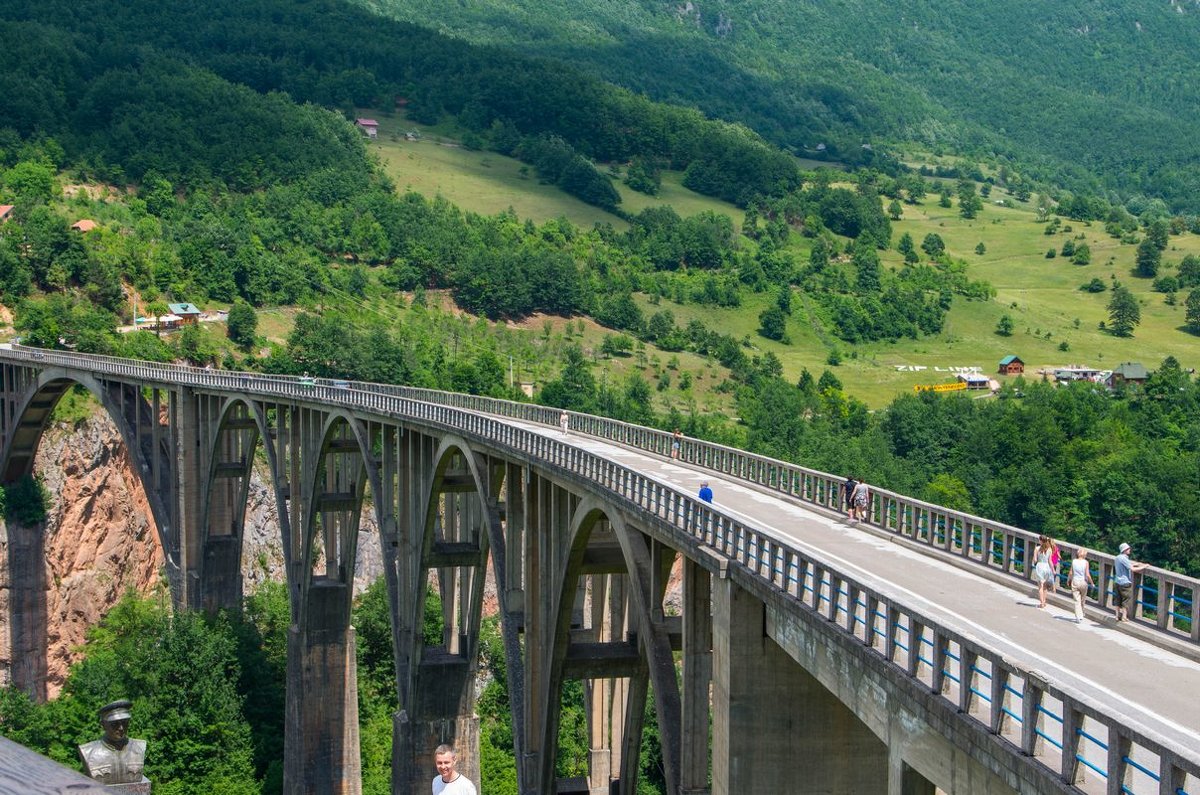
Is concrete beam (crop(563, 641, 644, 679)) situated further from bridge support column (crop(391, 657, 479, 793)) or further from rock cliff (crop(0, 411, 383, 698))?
rock cliff (crop(0, 411, 383, 698))

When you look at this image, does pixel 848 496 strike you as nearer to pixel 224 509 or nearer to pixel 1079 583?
pixel 1079 583

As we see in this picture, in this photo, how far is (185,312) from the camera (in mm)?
130125

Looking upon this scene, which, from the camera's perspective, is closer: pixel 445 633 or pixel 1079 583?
pixel 1079 583

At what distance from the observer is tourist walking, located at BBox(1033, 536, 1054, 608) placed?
2558 centimetres

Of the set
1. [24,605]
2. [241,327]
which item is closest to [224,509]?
[24,605]

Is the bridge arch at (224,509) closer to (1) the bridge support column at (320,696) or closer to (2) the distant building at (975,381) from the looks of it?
(1) the bridge support column at (320,696)

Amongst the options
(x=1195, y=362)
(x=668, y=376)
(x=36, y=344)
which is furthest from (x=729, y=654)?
(x=1195, y=362)

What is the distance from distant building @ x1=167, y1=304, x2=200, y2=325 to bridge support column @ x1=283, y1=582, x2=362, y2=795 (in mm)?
67951

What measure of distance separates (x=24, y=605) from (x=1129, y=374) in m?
123

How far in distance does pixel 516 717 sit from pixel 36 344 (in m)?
77.4

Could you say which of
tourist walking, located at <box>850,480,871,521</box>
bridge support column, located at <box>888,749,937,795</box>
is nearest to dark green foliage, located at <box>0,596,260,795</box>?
tourist walking, located at <box>850,480,871,521</box>

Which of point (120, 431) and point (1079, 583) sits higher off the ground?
point (1079, 583)

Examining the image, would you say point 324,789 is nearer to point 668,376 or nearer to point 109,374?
point 109,374

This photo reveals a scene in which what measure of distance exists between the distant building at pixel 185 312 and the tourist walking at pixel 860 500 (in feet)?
332
